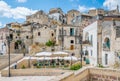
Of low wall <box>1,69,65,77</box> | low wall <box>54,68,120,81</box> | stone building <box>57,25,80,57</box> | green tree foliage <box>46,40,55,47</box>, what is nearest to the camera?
low wall <box>54,68,120,81</box>

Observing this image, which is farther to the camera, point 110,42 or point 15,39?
point 15,39

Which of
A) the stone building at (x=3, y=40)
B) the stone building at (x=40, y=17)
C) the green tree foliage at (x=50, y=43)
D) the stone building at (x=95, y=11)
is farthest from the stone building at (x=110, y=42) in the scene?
the stone building at (x=40, y=17)

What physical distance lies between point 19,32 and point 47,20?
9.44m

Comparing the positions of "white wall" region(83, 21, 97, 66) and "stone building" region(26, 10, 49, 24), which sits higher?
"stone building" region(26, 10, 49, 24)

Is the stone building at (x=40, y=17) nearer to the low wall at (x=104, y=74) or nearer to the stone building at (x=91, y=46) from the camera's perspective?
the stone building at (x=91, y=46)

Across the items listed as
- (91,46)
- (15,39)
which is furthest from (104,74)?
(15,39)

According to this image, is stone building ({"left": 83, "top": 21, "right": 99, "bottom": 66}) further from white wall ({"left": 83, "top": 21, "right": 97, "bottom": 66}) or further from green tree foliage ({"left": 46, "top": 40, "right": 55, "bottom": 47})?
green tree foliage ({"left": 46, "top": 40, "right": 55, "bottom": 47})

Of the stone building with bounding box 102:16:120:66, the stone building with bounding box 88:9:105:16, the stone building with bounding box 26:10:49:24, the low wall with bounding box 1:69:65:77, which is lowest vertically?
the low wall with bounding box 1:69:65:77

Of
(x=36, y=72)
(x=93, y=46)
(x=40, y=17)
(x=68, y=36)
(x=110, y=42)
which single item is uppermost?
(x=40, y=17)

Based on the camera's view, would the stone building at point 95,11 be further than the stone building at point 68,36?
Yes

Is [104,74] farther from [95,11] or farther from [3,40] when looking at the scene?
[95,11]

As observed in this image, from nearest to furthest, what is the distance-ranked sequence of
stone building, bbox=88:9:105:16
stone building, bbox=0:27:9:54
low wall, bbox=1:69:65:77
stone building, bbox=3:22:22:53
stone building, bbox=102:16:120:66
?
low wall, bbox=1:69:65:77 < stone building, bbox=102:16:120:66 < stone building, bbox=3:22:22:53 < stone building, bbox=0:27:9:54 < stone building, bbox=88:9:105:16

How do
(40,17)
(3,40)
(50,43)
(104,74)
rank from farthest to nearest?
(40,17)
(3,40)
(50,43)
(104,74)

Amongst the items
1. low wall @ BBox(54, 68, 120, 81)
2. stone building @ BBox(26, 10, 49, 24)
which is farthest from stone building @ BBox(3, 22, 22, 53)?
low wall @ BBox(54, 68, 120, 81)
